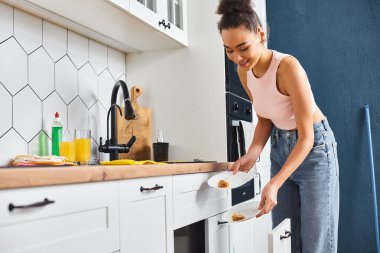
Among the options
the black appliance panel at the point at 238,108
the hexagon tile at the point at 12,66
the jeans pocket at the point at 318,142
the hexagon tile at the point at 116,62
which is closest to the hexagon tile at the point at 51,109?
the hexagon tile at the point at 12,66

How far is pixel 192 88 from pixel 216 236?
83 cm

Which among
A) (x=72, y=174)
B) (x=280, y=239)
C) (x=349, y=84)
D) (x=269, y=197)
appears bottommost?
(x=280, y=239)

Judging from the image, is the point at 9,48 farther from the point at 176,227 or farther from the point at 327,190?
the point at 327,190

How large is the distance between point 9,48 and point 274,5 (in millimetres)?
2204

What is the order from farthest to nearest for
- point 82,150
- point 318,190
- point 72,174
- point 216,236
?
point 82,150 < point 216,236 < point 318,190 < point 72,174

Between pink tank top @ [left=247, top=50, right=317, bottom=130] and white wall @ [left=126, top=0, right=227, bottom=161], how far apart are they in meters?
0.60

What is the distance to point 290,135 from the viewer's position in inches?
61.9

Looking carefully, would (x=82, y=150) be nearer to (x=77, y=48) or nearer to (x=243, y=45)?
(x=77, y=48)

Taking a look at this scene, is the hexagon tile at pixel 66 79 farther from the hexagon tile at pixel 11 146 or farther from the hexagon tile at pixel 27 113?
the hexagon tile at pixel 11 146

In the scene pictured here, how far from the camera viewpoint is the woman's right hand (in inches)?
65.8

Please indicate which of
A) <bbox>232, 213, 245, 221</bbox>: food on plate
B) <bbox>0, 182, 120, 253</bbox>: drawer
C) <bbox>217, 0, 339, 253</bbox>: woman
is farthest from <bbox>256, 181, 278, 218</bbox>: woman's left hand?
<bbox>0, 182, 120, 253</bbox>: drawer

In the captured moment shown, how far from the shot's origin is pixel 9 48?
5.33 ft

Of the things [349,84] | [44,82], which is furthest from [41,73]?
[349,84]

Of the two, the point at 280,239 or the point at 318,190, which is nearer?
the point at 280,239
